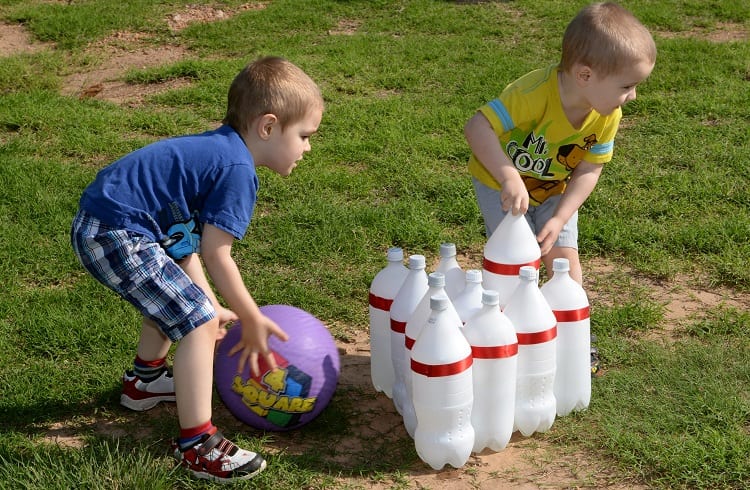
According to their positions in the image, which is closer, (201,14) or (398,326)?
(398,326)

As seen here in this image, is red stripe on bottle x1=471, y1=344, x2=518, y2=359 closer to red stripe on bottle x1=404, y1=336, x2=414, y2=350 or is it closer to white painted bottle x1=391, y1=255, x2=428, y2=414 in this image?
red stripe on bottle x1=404, y1=336, x2=414, y2=350

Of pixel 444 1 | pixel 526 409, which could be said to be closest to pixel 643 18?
pixel 444 1

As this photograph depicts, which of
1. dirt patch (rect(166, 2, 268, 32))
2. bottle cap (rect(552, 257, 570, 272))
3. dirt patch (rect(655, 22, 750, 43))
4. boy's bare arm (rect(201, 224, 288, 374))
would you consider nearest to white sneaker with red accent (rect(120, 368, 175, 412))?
boy's bare arm (rect(201, 224, 288, 374))

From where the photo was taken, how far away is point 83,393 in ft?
13.1

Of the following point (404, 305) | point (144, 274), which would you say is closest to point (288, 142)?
point (144, 274)

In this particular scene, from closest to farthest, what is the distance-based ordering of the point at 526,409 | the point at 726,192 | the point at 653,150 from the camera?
the point at 526,409 → the point at 726,192 → the point at 653,150

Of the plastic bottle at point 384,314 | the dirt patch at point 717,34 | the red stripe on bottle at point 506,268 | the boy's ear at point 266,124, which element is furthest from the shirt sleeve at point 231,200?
the dirt patch at point 717,34

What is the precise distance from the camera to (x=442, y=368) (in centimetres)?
320

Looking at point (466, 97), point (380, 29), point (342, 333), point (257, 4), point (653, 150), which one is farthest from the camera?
point (257, 4)

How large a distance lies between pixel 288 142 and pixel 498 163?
100 cm

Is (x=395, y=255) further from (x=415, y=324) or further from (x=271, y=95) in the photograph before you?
(x=271, y=95)

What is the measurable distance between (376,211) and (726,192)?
2365 mm

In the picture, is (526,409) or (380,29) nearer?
(526,409)

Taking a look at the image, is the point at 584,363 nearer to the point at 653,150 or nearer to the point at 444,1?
the point at 653,150
